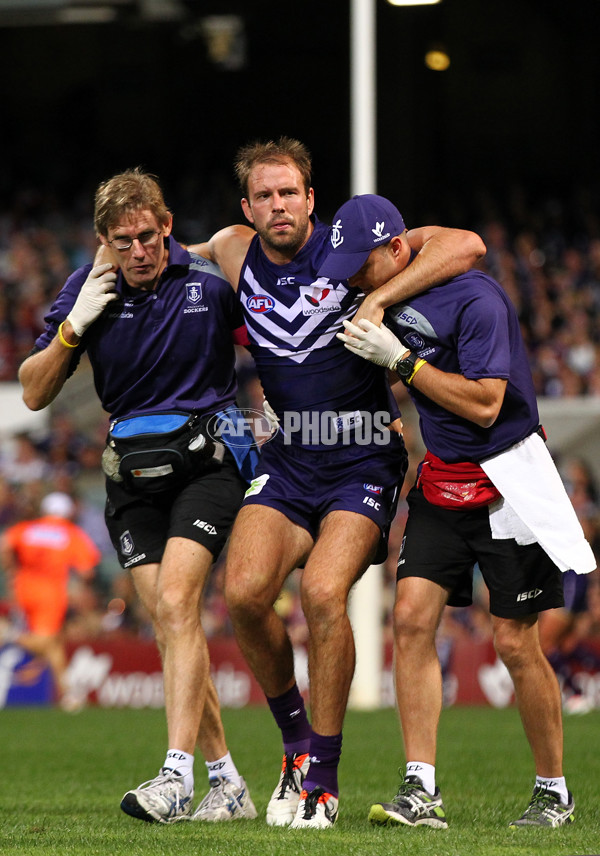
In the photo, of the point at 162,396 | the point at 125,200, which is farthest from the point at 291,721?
the point at 125,200

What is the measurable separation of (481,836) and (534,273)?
637 inches

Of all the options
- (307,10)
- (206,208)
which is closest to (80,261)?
(206,208)

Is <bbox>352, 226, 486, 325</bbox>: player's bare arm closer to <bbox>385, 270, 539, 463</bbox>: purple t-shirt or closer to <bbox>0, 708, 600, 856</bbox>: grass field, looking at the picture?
<bbox>385, 270, 539, 463</bbox>: purple t-shirt

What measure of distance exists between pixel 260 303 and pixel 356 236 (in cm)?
58

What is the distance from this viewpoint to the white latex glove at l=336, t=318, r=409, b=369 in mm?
4805

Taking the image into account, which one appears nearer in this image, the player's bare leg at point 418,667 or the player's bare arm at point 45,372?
the player's bare leg at point 418,667

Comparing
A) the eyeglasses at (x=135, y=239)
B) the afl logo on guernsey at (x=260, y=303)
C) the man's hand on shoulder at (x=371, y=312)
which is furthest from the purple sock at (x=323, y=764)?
the eyeglasses at (x=135, y=239)

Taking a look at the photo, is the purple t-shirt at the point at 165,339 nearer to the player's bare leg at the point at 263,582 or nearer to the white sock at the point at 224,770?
the player's bare leg at the point at 263,582

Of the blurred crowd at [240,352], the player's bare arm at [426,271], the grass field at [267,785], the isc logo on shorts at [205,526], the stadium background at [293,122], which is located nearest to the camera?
the grass field at [267,785]

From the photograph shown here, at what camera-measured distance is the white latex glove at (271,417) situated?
5395 mm

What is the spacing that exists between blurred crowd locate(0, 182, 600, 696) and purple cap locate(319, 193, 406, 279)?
774cm

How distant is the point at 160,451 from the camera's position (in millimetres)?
5281

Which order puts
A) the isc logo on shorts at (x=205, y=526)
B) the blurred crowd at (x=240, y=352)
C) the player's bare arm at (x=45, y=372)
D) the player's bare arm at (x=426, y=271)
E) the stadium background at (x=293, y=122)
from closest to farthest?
the player's bare arm at (x=426, y=271) → the isc logo on shorts at (x=205, y=526) → the player's bare arm at (x=45, y=372) → the blurred crowd at (x=240, y=352) → the stadium background at (x=293, y=122)

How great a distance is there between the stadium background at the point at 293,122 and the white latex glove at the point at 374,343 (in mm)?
13405
